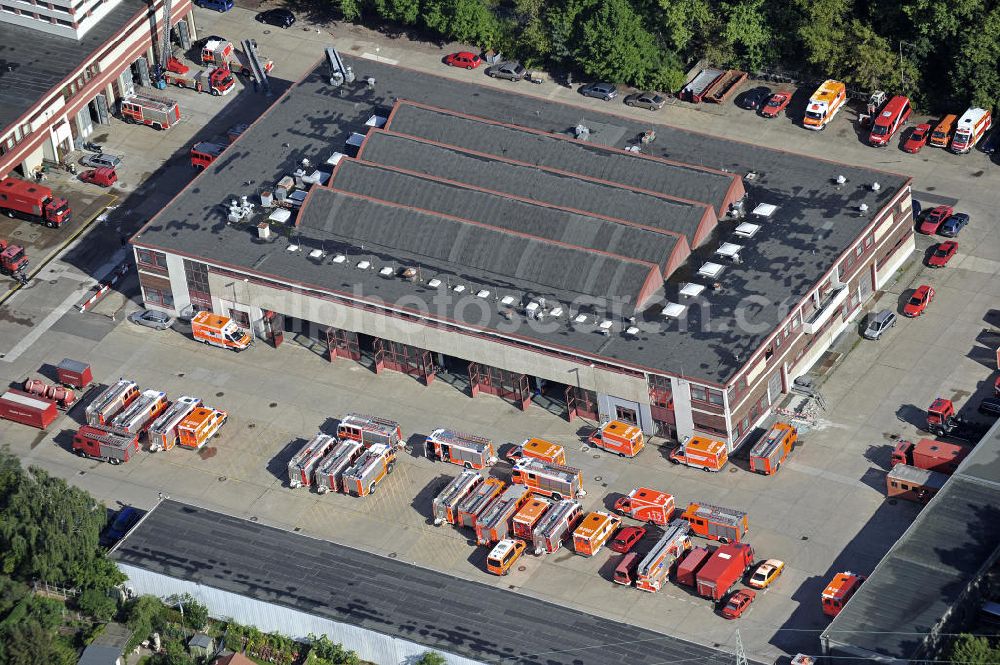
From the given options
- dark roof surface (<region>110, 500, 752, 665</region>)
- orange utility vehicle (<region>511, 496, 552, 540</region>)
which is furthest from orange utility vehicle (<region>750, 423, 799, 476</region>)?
dark roof surface (<region>110, 500, 752, 665</region>)

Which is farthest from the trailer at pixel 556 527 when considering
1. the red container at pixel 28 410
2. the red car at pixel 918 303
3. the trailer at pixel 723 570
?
the red container at pixel 28 410

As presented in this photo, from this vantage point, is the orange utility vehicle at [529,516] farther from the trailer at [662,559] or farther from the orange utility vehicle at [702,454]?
the orange utility vehicle at [702,454]

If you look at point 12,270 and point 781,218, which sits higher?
point 781,218

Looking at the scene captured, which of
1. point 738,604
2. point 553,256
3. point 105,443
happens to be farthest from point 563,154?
point 738,604

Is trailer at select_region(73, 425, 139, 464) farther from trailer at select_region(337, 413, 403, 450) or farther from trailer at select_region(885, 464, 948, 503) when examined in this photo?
trailer at select_region(885, 464, 948, 503)

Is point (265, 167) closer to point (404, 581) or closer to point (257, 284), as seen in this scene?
point (257, 284)

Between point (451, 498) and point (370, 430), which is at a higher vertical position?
point (451, 498)

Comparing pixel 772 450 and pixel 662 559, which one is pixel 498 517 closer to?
pixel 662 559

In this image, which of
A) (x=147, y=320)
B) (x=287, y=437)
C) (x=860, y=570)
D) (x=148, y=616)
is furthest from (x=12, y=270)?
(x=860, y=570)
